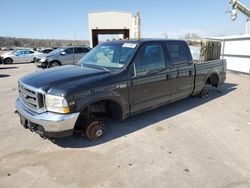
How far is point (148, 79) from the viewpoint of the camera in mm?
4672

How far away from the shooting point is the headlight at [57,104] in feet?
11.1

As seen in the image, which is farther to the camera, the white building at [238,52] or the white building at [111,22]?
the white building at [111,22]

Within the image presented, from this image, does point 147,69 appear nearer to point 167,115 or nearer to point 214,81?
point 167,115

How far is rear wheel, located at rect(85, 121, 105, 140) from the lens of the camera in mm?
4083

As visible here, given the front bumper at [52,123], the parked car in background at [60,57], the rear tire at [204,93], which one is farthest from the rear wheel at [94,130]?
the parked car in background at [60,57]

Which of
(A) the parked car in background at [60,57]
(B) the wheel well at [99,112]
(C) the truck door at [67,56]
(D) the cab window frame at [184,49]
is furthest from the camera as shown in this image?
(C) the truck door at [67,56]

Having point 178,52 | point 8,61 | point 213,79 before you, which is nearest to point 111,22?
point 8,61

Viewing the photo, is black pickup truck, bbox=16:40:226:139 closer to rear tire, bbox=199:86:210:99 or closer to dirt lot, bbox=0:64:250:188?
dirt lot, bbox=0:64:250:188

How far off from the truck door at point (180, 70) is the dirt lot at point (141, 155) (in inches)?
26.8

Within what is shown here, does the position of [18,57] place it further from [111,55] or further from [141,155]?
[141,155]

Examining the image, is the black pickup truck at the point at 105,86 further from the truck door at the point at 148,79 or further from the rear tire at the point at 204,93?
the rear tire at the point at 204,93

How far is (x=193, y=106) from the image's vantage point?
6.32 metres

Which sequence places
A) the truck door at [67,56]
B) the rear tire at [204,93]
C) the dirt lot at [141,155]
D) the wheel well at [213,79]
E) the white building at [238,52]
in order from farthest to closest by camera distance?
the truck door at [67,56] → the white building at [238,52] → the wheel well at [213,79] → the rear tire at [204,93] → the dirt lot at [141,155]

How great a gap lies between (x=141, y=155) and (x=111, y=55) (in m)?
2.29
